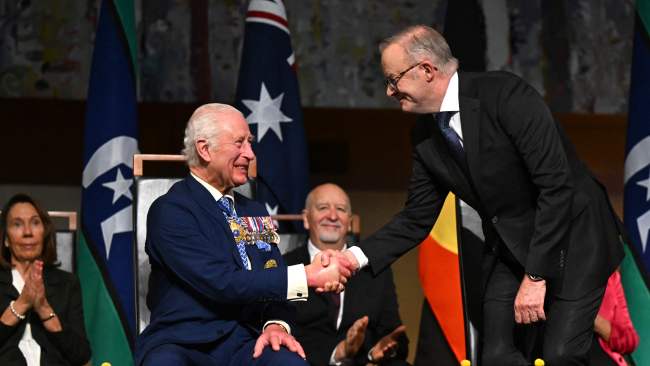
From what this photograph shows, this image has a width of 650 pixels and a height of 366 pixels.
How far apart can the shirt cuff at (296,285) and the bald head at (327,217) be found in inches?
61.4

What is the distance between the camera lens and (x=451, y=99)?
2953mm

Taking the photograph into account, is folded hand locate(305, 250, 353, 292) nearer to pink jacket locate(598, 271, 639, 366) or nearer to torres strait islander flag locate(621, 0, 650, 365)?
pink jacket locate(598, 271, 639, 366)

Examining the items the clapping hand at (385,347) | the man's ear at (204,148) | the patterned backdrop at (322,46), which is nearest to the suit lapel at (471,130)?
the man's ear at (204,148)

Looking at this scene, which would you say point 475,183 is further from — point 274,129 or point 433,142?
point 274,129

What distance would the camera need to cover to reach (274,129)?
5074 mm

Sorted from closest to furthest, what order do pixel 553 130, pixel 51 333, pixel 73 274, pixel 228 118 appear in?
pixel 553 130, pixel 228 118, pixel 51 333, pixel 73 274

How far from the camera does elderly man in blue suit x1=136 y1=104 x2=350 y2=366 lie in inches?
111

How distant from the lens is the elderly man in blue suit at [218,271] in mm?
2814

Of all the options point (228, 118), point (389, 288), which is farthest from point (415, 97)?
point (389, 288)

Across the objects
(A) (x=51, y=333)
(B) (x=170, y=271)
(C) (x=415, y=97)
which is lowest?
(A) (x=51, y=333)

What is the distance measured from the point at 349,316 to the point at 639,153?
5.16 feet

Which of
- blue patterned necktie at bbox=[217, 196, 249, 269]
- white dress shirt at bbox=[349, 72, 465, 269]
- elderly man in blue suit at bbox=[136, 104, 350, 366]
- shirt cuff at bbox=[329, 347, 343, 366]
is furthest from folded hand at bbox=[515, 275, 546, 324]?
shirt cuff at bbox=[329, 347, 343, 366]

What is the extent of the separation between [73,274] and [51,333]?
12.6 inches

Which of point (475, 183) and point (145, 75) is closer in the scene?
point (475, 183)
